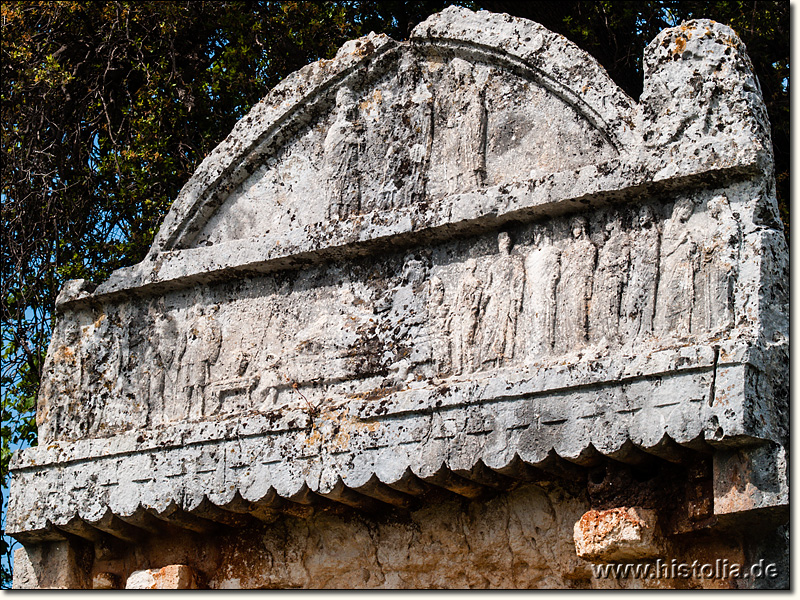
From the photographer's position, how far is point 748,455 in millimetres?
4414

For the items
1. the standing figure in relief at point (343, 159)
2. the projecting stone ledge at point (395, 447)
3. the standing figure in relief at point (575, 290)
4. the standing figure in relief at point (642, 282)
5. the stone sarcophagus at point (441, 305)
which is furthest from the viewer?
the standing figure in relief at point (343, 159)

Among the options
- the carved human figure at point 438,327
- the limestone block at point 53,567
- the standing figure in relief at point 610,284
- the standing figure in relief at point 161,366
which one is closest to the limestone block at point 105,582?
the limestone block at point 53,567

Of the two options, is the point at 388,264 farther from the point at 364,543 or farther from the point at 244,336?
the point at 364,543

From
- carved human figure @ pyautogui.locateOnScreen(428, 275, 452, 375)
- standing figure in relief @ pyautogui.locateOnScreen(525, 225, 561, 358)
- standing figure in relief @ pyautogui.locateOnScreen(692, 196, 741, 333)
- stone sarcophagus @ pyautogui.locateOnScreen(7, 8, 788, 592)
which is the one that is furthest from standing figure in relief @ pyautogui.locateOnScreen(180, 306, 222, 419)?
standing figure in relief @ pyautogui.locateOnScreen(692, 196, 741, 333)

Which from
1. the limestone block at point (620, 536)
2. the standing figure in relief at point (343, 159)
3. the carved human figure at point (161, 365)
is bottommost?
the limestone block at point (620, 536)

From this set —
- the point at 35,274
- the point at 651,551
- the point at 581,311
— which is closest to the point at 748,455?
the point at 651,551

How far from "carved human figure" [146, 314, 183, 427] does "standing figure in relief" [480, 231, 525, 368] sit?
1757 millimetres

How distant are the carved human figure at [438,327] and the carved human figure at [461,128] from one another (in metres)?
0.50

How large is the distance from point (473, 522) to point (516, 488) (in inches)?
10.5

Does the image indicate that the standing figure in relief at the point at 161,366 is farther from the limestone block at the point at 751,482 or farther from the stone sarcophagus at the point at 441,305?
the limestone block at the point at 751,482

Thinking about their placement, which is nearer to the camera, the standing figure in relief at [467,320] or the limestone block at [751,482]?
the limestone block at [751,482]

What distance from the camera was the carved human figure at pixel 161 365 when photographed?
19.3ft

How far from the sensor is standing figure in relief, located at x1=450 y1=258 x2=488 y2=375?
5.18 meters

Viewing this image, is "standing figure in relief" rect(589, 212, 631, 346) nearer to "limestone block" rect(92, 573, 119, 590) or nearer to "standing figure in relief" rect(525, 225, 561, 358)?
"standing figure in relief" rect(525, 225, 561, 358)
